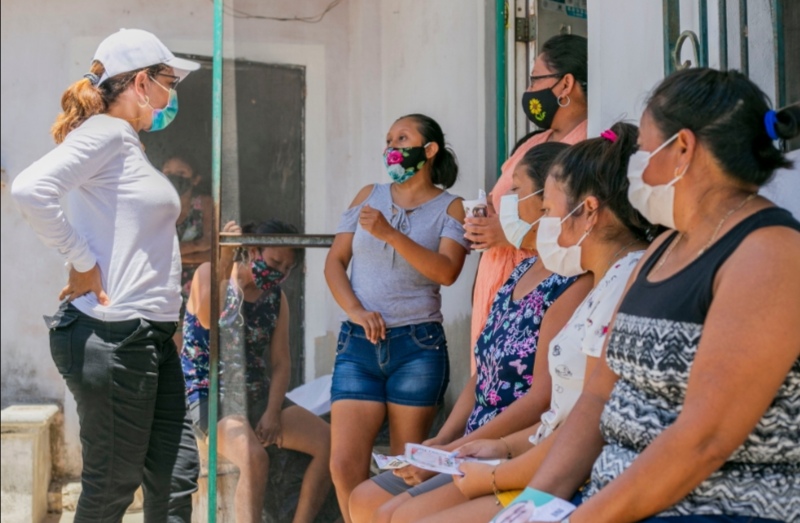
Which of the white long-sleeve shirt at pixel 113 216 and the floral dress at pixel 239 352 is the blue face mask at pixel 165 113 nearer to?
the white long-sleeve shirt at pixel 113 216

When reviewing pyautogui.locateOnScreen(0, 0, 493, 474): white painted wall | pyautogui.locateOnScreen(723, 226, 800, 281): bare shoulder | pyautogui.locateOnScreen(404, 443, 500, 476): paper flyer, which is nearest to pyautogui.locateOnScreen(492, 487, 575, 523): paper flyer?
pyautogui.locateOnScreen(404, 443, 500, 476): paper flyer

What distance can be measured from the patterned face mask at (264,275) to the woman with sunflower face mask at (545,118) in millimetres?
1088

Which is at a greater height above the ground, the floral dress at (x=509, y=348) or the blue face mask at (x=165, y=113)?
the blue face mask at (x=165, y=113)

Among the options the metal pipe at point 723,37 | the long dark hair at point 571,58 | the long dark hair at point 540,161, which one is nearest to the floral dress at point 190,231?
the long dark hair at point 571,58

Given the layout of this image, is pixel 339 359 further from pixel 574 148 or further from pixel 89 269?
pixel 574 148

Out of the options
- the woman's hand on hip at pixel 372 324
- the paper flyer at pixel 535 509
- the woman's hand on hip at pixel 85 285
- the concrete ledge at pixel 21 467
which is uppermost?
the woman's hand on hip at pixel 85 285

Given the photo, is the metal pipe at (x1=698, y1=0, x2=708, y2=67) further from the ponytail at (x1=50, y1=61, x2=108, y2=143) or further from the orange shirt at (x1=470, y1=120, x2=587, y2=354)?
the ponytail at (x1=50, y1=61, x2=108, y2=143)

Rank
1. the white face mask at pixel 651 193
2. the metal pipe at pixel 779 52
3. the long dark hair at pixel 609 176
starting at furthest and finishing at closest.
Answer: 1. the metal pipe at pixel 779 52
2. the long dark hair at pixel 609 176
3. the white face mask at pixel 651 193

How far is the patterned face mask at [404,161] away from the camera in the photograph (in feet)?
14.1

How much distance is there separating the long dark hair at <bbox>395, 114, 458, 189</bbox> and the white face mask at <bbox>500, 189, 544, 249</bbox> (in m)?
0.98

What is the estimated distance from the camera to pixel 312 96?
193 inches

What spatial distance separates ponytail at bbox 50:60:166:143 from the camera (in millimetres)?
3717

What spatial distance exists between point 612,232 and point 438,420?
1985 mm

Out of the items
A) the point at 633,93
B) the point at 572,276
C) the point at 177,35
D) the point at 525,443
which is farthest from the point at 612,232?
the point at 177,35
